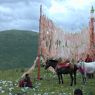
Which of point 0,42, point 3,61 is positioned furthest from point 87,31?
point 0,42

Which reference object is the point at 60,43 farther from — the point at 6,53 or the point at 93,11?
the point at 6,53

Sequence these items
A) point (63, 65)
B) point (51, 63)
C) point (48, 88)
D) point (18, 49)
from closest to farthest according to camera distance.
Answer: point (48, 88), point (63, 65), point (51, 63), point (18, 49)

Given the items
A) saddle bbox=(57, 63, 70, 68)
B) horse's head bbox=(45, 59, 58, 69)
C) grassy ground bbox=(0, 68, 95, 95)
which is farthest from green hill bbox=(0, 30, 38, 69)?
saddle bbox=(57, 63, 70, 68)

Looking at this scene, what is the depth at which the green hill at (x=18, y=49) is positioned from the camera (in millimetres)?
104169

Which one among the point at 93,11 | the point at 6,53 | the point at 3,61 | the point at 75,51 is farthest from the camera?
the point at 6,53

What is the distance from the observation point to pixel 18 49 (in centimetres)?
13288

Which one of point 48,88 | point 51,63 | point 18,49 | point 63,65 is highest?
point 18,49

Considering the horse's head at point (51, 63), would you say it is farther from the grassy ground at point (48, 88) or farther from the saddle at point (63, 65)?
the grassy ground at point (48, 88)

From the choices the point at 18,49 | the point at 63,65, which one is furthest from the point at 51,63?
the point at 18,49

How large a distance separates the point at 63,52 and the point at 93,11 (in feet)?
24.7

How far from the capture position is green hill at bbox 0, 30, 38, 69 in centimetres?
10417

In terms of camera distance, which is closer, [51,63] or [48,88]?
[48,88]

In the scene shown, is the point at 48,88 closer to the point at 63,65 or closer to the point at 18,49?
the point at 63,65

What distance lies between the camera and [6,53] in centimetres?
12281
